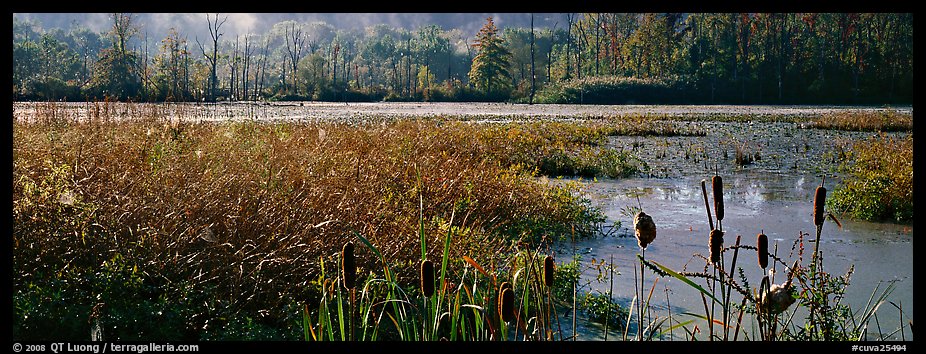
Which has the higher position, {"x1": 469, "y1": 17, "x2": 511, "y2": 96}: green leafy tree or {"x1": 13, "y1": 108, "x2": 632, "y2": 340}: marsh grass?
{"x1": 469, "y1": 17, "x2": 511, "y2": 96}: green leafy tree

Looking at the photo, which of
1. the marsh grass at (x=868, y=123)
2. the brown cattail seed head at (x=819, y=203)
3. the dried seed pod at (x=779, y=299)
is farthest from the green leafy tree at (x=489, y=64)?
the brown cattail seed head at (x=819, y=203)

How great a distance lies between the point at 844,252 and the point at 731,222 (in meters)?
1.88

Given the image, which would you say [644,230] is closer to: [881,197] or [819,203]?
[819,203]

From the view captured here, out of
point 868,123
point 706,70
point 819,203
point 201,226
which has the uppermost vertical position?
point 706,70

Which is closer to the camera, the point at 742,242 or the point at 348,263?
the point at 348,263

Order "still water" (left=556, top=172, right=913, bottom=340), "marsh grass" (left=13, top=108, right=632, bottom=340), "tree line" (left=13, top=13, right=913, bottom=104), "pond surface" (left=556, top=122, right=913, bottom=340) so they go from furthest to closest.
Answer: "tree line" (left=13, top=13, right=913, bottom=104)
"pond surface" (left=556, top=122, right=913, bottom=340)
"still water" (left=556, top=172, right=913, bottom=340)
"marsh grass" (left=13, top=108, right=632, bottom=340)

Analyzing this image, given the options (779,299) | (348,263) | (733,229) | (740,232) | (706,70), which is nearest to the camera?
(348,263)

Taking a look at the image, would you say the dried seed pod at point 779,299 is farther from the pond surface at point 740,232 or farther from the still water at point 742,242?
the pond surface at point 740,232

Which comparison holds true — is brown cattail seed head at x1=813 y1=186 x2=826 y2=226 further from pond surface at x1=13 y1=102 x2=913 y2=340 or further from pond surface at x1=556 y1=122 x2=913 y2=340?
pond surface at x1=556 y1=122 x2=913 y2=340

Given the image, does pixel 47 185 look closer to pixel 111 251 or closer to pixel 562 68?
pixel 111 251

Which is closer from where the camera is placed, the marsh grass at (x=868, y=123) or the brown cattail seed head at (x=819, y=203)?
the brown cattail seed head at (x=819, y=203)

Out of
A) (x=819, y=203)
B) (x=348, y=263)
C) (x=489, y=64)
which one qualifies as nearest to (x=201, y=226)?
(x=348, y=263)

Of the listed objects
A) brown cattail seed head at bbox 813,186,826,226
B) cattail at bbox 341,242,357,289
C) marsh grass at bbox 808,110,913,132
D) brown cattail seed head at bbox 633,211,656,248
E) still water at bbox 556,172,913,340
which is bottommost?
still water at bbox 556,172,913,340

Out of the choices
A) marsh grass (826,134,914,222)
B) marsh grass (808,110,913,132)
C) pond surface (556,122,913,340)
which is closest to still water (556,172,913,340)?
pond surface (556,122,913,340)
